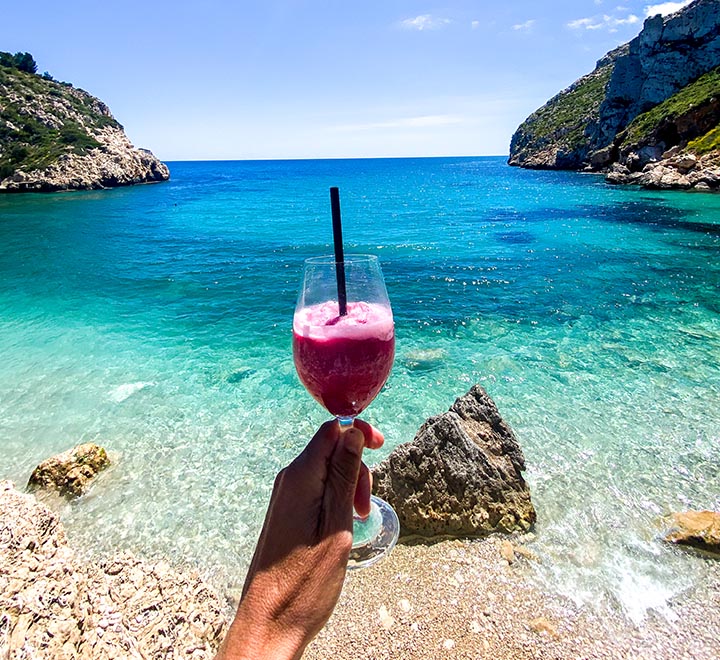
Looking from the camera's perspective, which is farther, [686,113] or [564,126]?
[564,126]

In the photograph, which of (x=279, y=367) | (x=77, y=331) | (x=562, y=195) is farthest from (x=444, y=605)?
(x=562, y=195)

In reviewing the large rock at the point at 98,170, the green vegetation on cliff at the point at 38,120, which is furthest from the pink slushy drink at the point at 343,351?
the green vegetation on cliff at the point at 38,120

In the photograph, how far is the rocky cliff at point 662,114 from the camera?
43688 millimetres

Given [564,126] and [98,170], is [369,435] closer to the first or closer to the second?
[98,170]

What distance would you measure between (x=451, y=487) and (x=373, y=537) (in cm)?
247

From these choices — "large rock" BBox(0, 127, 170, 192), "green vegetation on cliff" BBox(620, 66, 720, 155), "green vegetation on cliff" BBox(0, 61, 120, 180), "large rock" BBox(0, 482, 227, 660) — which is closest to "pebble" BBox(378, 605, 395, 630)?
"large rock" BBox(0, 482, 227, 660)

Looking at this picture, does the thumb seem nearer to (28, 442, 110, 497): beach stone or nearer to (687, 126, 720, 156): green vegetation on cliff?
(28, 442, 110, 497): beach stone

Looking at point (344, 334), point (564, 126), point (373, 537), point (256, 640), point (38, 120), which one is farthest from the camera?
point (564, 126)

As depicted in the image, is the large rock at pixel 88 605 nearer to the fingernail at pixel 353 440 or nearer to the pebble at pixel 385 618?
the pebble at pixel 385 618

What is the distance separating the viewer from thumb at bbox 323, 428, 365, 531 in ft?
5.50

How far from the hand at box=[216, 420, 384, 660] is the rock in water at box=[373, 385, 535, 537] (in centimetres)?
335

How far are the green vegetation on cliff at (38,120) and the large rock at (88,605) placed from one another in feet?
229

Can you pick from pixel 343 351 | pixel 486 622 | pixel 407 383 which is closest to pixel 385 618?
pixel 486 622

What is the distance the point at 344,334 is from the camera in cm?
192
